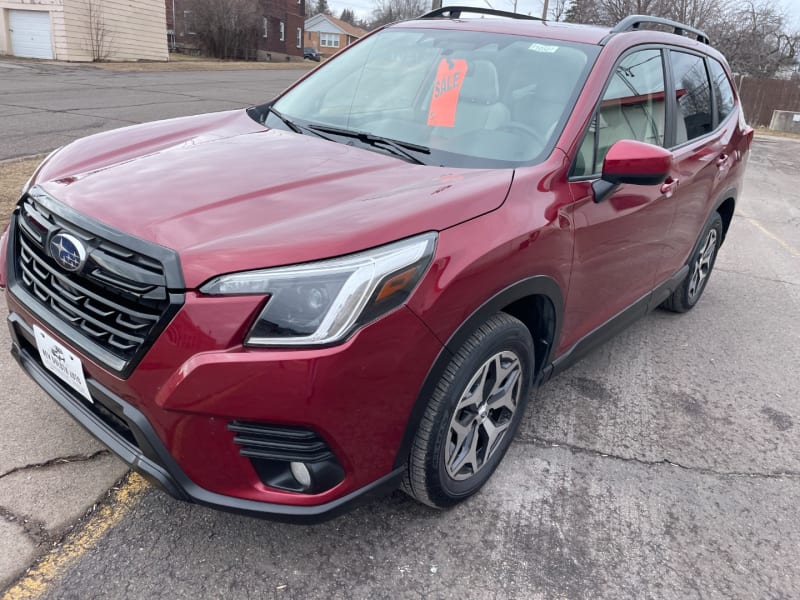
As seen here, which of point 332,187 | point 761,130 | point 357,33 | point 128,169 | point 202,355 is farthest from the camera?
point 357,33

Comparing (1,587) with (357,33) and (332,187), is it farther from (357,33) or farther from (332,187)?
(357,33)

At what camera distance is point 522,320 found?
2.67 metres

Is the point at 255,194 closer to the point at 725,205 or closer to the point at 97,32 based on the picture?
the point at 725,205

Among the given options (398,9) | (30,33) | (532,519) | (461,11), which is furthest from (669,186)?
(398,9)

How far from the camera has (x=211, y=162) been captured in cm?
243

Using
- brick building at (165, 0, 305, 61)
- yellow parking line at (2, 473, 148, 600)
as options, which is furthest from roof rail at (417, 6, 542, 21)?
brick building at (165, 0, 305, 61)

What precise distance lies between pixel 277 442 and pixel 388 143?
1465 millimetres

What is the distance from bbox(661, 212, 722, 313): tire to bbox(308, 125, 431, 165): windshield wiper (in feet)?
8.08

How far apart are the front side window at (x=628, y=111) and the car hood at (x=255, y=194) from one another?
564 mm

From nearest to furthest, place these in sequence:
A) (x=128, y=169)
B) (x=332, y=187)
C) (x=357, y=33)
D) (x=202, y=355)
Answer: (x=202, y=355), (x=332, y=187), (x=128, y=169), (x=357, y=33)

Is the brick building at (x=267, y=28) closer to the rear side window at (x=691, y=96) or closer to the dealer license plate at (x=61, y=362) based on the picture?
the rear side window at (x=691, y=96)

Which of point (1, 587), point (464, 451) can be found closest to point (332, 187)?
point (464, 451)

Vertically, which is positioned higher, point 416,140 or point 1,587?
point 416,140

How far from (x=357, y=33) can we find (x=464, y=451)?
82241 millimetres
